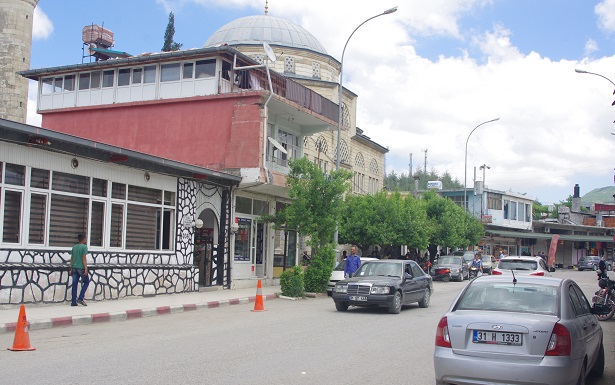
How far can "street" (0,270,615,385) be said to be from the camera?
8383 mm

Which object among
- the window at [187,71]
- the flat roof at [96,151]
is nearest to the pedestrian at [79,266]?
the flat roof at [96,151]

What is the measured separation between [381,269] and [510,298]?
10.5 metres

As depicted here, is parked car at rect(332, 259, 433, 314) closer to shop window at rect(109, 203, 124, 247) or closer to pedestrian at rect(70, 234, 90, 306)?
pedestrian at rect(70, 234, 90, 306)

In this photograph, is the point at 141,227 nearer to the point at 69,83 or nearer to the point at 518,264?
the point at 518,264

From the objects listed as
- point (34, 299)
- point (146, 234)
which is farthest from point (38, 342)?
point (146, 234)

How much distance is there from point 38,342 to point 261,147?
49.6 feet

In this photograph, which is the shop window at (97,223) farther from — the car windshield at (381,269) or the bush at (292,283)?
the car windshield at (381,269)

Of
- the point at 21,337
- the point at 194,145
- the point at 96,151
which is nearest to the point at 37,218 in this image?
the point at 96,151

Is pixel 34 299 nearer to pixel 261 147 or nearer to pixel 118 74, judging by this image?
pixel 261 147

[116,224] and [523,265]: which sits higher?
[116,224]

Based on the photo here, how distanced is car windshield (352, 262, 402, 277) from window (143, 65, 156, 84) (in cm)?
1465

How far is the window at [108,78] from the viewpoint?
29000mm

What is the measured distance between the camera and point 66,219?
18.1 metres

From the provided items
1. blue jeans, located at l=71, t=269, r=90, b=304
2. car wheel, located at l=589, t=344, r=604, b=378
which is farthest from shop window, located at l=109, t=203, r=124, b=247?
car wheel, located at l=589, t=344, r=604, b=378
